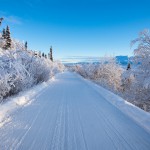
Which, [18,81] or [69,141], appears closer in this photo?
[69,141]

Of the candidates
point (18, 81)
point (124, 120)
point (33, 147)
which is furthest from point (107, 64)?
point (33, 147)

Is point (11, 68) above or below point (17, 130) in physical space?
above

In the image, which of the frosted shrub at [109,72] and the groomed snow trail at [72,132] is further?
the frosted shrub at [109,72]

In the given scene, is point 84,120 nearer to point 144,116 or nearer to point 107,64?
point 144,116

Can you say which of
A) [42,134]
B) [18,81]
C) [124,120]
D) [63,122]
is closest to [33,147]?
[42,134]

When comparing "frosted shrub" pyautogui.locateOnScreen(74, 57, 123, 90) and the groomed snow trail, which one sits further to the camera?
"frosted shrub" pyautogui.locateOnScreen(74, 57, 123, 90)

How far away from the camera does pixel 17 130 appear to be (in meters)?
5.00

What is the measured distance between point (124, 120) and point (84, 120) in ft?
4.41

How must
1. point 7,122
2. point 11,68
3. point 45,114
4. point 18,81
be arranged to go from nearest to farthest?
1. point 7,122
2. point 45,114
3. point 11,68
4. point 18,81

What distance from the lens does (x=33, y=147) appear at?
13.2 ft

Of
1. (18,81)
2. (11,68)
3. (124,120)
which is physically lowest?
(124,120)

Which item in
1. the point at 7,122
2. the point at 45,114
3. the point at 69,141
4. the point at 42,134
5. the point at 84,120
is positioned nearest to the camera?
the point at 69,141

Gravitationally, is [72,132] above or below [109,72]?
above

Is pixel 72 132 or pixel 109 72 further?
pixel 109 72
